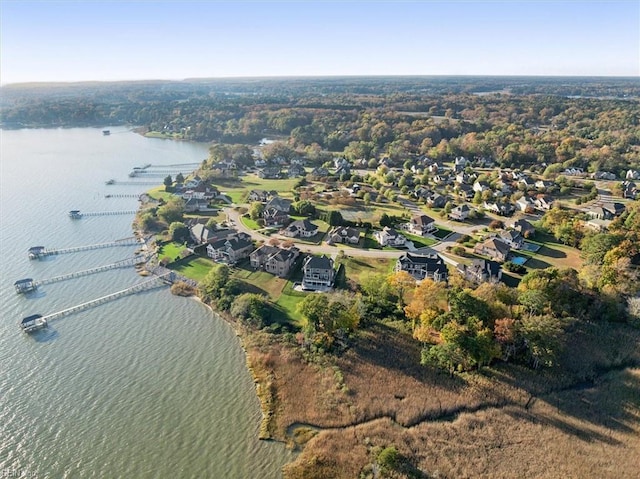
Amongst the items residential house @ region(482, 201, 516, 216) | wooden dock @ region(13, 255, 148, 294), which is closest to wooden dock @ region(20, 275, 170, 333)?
wooden dock @ region(13, 255, 148, 294)

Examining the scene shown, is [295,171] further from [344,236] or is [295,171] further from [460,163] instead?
[344,236]

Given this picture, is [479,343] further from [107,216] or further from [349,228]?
[107,216]

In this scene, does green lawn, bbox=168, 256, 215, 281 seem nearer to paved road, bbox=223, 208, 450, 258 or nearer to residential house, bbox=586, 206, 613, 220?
paved road, bbox=223, 208, 450, 258

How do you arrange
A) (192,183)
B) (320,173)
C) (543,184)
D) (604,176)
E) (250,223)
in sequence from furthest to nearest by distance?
(320,173)
(604,176)
(192,183)
(543,184)
(250,223)

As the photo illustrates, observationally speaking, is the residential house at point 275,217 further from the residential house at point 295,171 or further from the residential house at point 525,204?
the residential house at point 525,204

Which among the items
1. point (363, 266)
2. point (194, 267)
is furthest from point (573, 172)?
point (194, 267)

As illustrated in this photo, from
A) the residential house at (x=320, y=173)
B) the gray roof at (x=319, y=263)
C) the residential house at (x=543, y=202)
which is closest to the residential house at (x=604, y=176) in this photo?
the residential house at (x=543, y=202)

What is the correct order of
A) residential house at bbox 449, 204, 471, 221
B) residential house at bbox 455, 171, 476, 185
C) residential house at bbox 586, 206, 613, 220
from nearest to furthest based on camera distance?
1. residential house at bbox 586, 206, 613, 220
2. residential house at bbox 449, 204, 471, 221
3. residential house at bbox 455, 171, 476, 185
